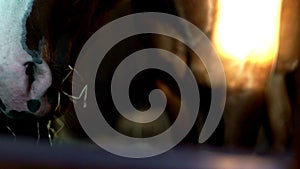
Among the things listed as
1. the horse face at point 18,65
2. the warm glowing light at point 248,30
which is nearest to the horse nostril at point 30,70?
the horse face at point 18,65

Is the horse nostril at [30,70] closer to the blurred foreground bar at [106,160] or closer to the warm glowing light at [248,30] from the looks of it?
the blurred foreground bar at [106,160]

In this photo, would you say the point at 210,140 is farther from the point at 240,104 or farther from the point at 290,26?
the point at 290,26

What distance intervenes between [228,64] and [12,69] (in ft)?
0.84

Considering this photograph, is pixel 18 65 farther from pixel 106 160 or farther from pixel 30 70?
pixel 106 160

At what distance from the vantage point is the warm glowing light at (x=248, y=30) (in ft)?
1.99

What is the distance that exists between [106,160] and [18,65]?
0.47 ft

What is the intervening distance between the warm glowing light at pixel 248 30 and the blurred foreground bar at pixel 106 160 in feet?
0.40

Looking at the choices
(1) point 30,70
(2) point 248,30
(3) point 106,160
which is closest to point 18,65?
(1) point 30,70

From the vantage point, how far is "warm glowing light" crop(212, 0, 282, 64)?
23.9 inches

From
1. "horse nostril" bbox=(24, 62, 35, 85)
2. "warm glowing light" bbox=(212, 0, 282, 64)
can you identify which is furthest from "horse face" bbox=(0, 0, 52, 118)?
"warm glowing light" bbox=(212, 0, 282, 64)

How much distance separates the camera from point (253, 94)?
645 mm

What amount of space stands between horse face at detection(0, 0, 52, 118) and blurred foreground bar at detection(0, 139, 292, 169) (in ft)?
0.17

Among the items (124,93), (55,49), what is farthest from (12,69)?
(124,93)

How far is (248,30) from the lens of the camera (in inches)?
24.3
